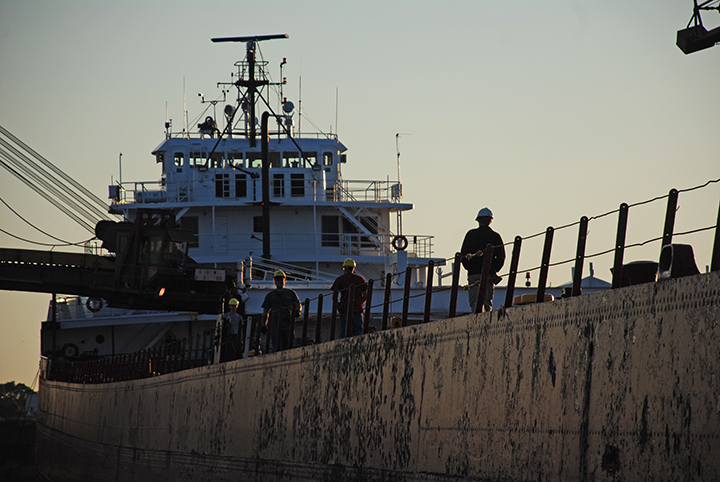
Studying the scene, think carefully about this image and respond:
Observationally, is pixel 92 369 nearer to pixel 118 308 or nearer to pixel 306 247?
pixel 118 308

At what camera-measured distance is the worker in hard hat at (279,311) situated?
15.0m

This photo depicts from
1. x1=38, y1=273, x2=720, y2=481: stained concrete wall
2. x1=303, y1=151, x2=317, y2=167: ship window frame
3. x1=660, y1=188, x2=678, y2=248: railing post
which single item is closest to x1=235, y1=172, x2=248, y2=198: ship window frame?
x1=303, y1=151, x2=317, y2=167: ship window frame

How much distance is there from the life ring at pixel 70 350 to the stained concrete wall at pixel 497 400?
15083 millimetres

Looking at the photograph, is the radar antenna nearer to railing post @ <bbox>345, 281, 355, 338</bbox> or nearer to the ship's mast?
railing post @ <bbox>345, 281, 355, 338</bbox>

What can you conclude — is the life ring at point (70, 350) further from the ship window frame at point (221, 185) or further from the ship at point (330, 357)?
the ship window frame at point (221, 185)

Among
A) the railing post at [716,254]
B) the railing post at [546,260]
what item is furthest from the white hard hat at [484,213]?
the railing post at [716,254]

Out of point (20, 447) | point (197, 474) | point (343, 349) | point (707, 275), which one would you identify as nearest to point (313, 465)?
point (343, 349)

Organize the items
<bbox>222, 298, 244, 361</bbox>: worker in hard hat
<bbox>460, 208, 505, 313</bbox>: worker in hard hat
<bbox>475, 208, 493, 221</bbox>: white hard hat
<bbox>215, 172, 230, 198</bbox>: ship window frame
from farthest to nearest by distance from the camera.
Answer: <bbox>215, 172, 230, 198</bbox>: ship window frame → <bbox>222, 298, 244, 361</bbox>: worker in hard hat → <bbox>475, 208, 493, 221</bbox>: white hard hat → <bbox>460, 208, 505, 313</bbox>: worker in hard hat

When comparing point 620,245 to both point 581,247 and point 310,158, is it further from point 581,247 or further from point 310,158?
point 310,158

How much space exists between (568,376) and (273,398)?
798 cm

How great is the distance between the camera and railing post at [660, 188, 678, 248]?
6.77 m

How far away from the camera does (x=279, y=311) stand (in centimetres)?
1545

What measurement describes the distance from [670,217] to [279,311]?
9.32 m

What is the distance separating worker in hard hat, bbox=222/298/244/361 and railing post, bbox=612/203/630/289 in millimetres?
10818
